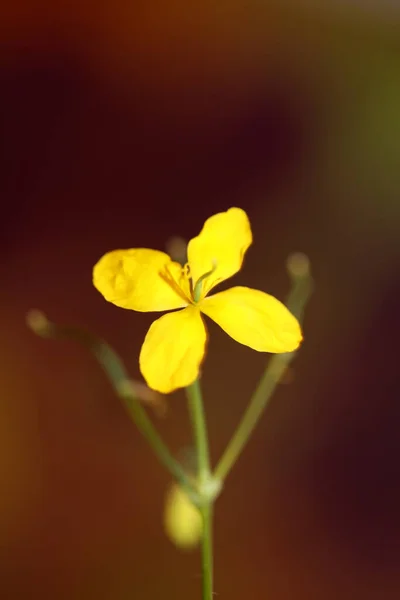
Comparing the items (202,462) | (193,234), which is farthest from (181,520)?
(193,234)

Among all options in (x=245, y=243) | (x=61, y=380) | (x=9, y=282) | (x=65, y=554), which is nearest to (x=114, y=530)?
(x=65, y=554)

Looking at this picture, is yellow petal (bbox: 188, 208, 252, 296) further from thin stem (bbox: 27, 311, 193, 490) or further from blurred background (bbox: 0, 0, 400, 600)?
blurred background (bbox: 0, 0, 400, 600)

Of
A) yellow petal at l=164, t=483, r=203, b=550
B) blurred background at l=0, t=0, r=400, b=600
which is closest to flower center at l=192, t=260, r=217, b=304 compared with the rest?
yellow petal at l=164, t=483, r=203, b=550

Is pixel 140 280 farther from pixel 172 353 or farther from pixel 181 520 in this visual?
pixel 181 520

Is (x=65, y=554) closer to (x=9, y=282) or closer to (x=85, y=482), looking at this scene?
(x=85, y=482)

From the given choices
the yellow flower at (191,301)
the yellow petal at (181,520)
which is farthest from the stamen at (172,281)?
the yellow petal at (181,520)
